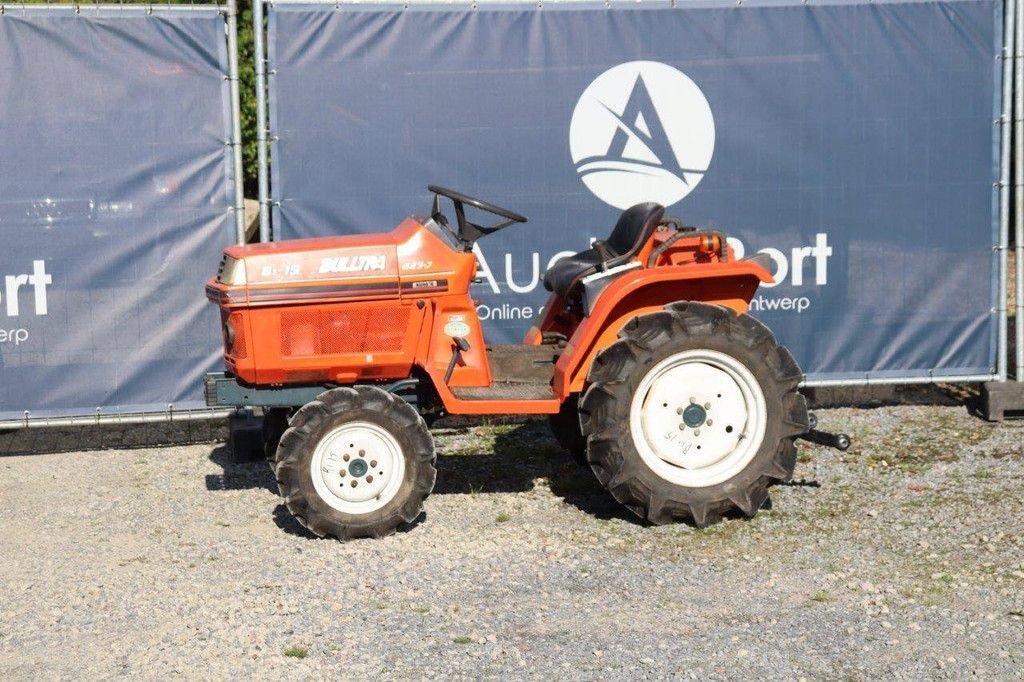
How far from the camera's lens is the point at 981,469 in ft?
25.6

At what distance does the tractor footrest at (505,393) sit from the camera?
6.86 meters

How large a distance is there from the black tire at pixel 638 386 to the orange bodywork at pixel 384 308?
0.20 m

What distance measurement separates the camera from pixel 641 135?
8633 mm

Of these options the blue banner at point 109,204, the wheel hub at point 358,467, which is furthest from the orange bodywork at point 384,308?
the blue banner at point 109,204

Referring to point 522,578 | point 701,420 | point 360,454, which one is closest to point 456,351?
point 360,454

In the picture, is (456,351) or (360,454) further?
(456,351)

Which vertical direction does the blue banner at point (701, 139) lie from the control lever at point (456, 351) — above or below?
above

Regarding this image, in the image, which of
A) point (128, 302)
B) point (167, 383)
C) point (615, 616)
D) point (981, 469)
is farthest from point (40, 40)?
point (981, 469)

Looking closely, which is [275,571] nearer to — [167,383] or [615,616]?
[615,616]

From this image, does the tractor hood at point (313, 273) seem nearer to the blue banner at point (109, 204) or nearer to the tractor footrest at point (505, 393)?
the tractor footrest at point (505, 393)

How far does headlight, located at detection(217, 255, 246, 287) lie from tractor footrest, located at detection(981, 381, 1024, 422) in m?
5.08

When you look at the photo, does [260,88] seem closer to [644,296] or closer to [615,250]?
[615,250]

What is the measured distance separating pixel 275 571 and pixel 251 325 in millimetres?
1295

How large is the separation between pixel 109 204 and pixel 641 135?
332 centimetres
